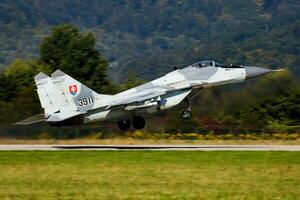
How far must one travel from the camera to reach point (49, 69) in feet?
283

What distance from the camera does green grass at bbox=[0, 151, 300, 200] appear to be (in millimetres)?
20252

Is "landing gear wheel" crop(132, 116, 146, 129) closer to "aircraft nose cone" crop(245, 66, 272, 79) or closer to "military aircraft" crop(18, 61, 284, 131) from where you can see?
"military aircraft" crop(18, 61, 284, 131)

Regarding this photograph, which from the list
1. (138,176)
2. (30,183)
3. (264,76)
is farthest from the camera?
(264,76)

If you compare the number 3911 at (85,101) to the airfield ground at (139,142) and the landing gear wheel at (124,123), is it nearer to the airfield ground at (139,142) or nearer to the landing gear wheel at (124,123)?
the landing gear wheel at (124,123)

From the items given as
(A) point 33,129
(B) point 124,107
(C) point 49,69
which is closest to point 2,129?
(A) point 33,129

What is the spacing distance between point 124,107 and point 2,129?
1116 centimetres

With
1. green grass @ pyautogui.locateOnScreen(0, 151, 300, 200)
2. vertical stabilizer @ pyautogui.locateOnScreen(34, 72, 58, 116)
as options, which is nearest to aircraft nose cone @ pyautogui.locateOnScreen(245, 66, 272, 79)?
green grass @ pyautogui.locateOnScreen(0, 151, 300, 200)

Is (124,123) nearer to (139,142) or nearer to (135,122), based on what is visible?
(135,122)

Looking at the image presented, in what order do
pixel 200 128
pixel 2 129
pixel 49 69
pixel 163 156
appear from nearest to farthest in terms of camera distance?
1. pixel 163 156
2. pixel 2 129
3. pixel 200 128
4. pixel 49 69

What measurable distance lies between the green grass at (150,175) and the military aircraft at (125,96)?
437 cm

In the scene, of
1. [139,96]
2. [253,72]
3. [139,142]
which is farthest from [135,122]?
[253,72]

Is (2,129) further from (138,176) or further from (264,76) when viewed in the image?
(138,176)

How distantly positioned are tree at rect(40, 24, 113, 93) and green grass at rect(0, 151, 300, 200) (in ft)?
167

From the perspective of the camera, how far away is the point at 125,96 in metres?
38.2
